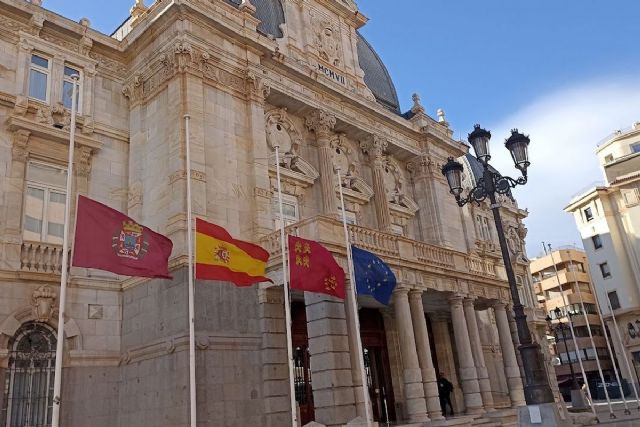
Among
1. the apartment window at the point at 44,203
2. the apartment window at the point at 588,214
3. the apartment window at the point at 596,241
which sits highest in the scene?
the apartment window at the point at 588,214

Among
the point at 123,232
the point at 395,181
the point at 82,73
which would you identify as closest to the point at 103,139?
the point at 82,73

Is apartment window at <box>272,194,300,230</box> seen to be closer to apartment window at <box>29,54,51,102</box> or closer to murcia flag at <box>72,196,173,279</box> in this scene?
apartment window at <box>29,54,51,102</box>

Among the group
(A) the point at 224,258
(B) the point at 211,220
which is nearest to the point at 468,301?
Answer: (B) the point at 211,220

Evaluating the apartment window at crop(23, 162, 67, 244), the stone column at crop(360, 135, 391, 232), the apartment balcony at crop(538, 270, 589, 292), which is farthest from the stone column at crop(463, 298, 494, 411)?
the apartment balcony at crop(538, 270, 589, 292)

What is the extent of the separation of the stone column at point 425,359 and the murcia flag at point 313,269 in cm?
551

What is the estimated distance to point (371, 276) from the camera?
693 inches

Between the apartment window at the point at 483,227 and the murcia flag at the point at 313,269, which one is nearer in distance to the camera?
the murcia flag at the point at 313,269

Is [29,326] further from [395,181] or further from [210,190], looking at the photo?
[395,181]

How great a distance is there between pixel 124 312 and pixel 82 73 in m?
9.36

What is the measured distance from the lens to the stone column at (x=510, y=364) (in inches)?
969

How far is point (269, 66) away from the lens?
25.0 m

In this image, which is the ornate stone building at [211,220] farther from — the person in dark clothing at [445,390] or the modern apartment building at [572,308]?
the modern apartment building at [572,308]

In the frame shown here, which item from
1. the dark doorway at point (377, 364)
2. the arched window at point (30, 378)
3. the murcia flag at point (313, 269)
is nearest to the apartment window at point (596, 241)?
the dark doorway at point (377, 364)

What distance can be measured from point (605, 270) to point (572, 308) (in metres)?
9.02
